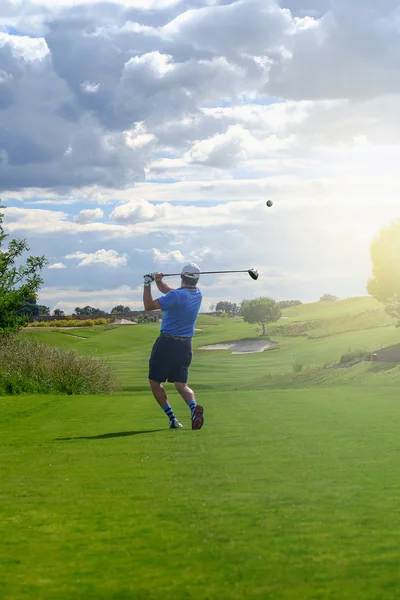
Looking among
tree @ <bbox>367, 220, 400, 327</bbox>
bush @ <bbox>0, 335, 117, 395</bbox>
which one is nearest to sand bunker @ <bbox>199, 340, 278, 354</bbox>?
tree @ <bbox>367, 220, 400, 327</bbox>

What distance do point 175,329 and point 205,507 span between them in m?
6.54

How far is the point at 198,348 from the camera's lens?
77.6 meters

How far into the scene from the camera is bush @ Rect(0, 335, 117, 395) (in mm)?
28000

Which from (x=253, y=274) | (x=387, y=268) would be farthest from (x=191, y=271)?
(x=387, y=268)

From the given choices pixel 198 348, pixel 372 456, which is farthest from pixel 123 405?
pixel 198 348

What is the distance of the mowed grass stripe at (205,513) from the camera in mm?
5066

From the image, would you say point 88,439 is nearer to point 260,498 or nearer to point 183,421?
point 183,421

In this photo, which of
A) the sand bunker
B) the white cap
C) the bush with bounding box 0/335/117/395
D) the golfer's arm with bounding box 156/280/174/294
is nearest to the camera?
the white cap

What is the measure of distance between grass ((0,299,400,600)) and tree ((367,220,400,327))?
42.3 m

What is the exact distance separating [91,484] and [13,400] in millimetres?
13778

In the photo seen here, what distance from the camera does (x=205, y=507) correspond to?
6.95 m

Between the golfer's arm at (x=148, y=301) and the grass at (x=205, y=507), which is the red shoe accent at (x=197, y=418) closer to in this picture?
the grass at (x=205, y=507)

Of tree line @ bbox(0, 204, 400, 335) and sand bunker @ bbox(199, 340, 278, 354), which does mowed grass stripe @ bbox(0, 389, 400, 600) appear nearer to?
tree line @ bbox(0, 204, 400, 335)

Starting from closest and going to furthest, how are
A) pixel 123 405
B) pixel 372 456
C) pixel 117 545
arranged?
pixel 117 545
pixel 372 456
pixel 123 405
